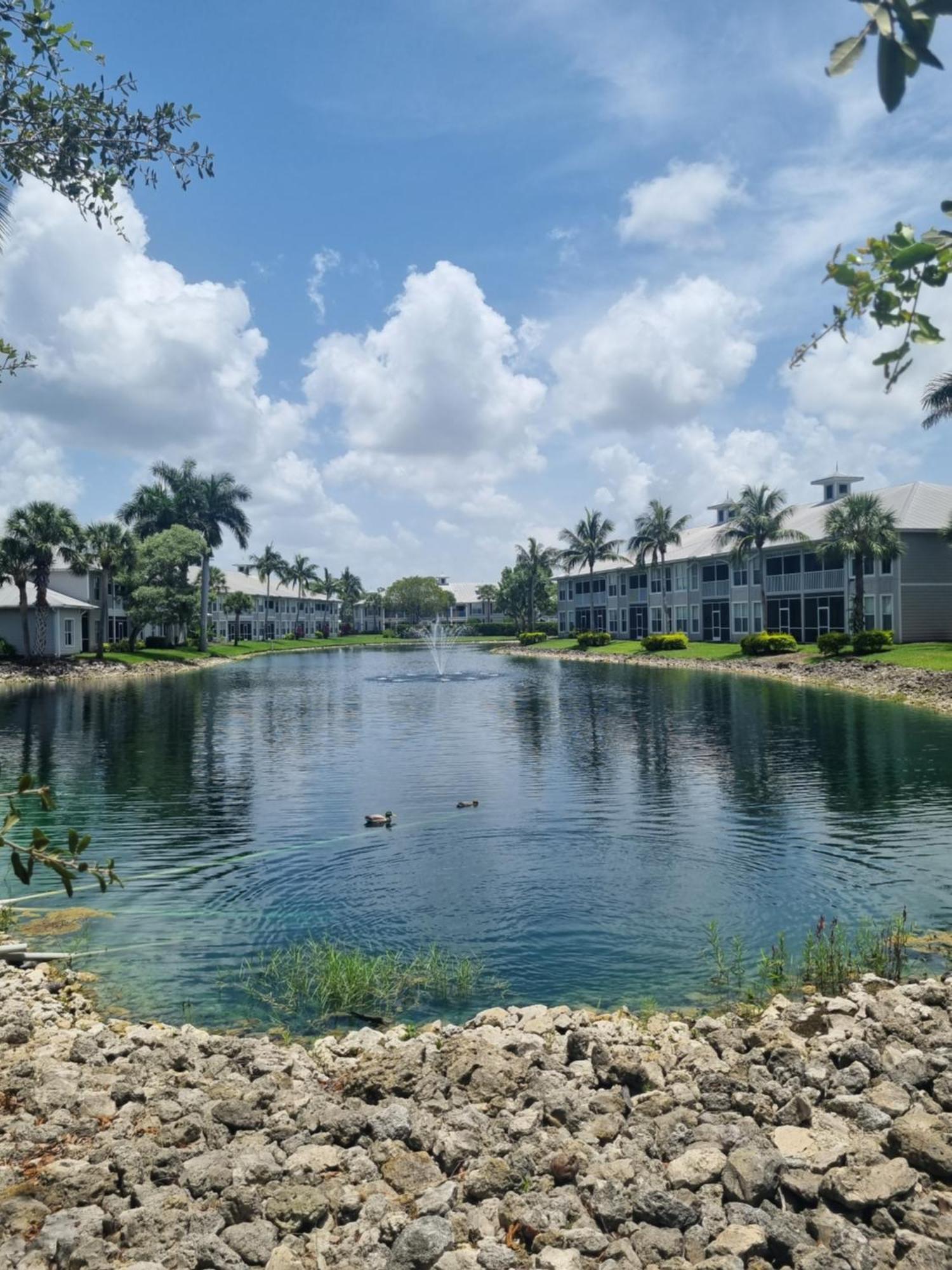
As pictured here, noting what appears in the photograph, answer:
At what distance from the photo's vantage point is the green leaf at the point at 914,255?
10.9ft

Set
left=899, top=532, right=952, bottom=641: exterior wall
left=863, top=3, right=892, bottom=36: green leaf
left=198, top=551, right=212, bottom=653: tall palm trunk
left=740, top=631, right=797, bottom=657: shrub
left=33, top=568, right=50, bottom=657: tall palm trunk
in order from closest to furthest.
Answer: left=863, top=3, right=892, bottom=36: green leaf < left=899, top=532, right=952, bottom=641: exterior wall < left=740, top=631, right=797, bottom=657: shrub < left=33, top=568, right=50, bottom=657: tall palm trunk < left=198, top=551, right=212, bottom=653: tall palm trunk

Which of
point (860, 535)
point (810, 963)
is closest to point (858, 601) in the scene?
point (860, 535)

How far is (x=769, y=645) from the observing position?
63062 millimetres

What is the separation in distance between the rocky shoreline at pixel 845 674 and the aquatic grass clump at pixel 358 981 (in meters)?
30.4

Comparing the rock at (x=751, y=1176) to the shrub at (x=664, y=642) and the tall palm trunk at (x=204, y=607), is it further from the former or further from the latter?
the tall palm trunk at (x=204, y=607)

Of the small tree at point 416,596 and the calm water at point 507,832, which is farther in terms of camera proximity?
the small tree at point 416,596

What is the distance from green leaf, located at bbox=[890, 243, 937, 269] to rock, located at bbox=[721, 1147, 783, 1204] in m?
5.42

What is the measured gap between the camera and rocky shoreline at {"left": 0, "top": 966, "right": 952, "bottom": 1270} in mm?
5547

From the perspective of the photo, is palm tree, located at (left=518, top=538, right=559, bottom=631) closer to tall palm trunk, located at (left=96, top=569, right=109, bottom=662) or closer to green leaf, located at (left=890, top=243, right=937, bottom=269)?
tall palm trunk, located at (left=96, top=569, right=109, bottom=662)

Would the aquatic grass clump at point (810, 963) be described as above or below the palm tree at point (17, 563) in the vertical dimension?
below

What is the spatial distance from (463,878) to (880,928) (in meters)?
6.20

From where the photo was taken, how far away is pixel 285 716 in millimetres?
39281

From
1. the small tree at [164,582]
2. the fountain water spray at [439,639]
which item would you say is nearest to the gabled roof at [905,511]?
the fountain water spray at [439,639]

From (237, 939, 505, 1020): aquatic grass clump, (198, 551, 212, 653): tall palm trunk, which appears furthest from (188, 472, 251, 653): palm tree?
(237, 939, 505, 1020): aquatic grass clump
